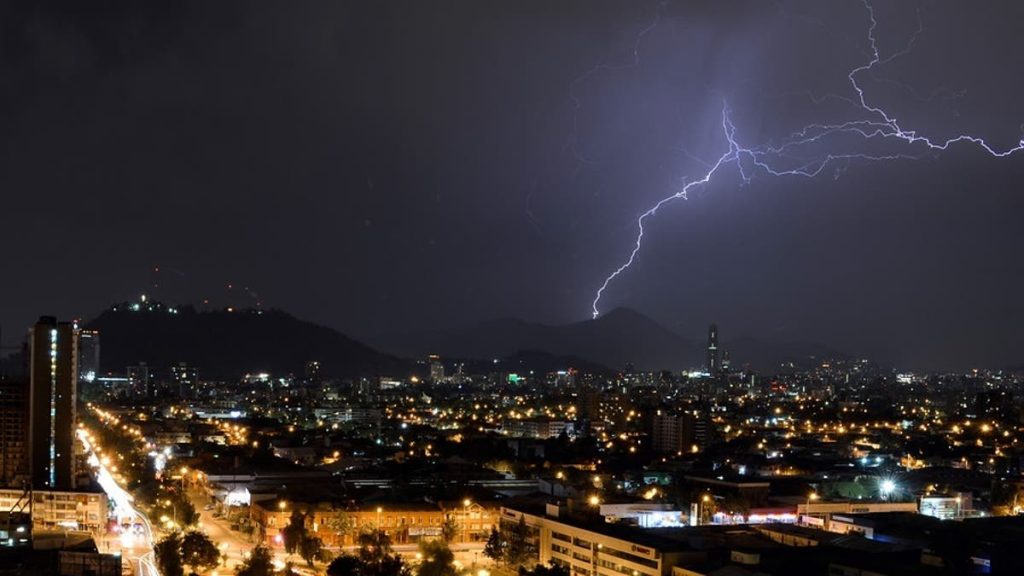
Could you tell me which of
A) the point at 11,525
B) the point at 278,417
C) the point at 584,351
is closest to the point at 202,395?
the point at 278,417

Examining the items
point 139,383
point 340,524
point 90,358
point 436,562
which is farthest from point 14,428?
point 90,358

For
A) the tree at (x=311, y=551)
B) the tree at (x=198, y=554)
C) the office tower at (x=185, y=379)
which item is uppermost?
the tree at (x=198, y=554)

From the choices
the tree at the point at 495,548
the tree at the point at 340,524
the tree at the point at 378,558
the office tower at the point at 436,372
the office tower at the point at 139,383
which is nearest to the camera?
the tree at the point at 378,558

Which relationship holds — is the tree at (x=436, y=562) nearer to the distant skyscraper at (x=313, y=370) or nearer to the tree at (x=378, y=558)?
the tree at (x=378, y=558)

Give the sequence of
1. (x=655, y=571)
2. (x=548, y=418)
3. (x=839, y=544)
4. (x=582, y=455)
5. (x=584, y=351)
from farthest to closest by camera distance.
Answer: (x=584, y=351)
(x=548, y=418)
(x=582, y=455)
(x=839, y=544)
(x=655, y=571)

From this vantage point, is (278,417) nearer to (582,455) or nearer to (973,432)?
(582,455)

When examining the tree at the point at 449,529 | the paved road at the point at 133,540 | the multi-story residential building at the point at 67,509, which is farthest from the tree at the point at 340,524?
the multi-story residential building at the point at 67,509

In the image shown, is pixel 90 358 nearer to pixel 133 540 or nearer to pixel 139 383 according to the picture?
pixel 139 383

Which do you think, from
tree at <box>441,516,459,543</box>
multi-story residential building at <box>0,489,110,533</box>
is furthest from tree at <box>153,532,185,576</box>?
multi-story residential building at <box>0,489,110,533</box>
